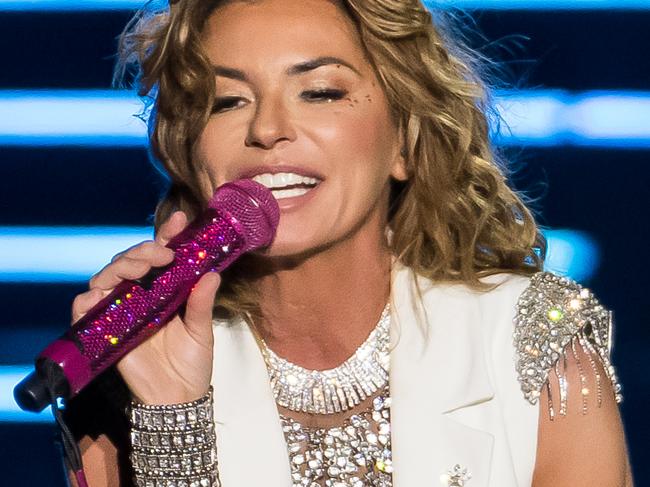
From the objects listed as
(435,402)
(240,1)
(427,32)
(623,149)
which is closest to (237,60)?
(240,1)

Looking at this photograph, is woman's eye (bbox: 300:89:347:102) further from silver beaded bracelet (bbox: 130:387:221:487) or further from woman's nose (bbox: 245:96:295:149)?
silver beaded bracelet (bbox: 130:387:221:487)

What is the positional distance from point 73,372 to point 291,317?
23.4 inches

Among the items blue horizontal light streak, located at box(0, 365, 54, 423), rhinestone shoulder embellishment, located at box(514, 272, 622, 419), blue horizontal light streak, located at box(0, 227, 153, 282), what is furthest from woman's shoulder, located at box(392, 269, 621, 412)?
blue horizontal light streak, located at box(0, 365, 54, 423)

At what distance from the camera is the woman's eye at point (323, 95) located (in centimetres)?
186

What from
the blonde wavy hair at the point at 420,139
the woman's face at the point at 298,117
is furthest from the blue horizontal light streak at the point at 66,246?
the woman's face at the point at 298,117

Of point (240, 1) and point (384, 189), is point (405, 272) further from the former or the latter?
point (240, 1)

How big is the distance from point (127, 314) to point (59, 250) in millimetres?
958

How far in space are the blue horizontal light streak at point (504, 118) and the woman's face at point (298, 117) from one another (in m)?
0.38

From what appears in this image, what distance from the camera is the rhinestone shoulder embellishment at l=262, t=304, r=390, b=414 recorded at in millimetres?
→ 1960

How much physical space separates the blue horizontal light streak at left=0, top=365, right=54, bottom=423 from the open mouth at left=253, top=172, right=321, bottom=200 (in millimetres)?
821

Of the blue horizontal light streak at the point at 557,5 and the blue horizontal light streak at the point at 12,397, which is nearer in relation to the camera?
the blue horizontal light streak at the point at 557,5

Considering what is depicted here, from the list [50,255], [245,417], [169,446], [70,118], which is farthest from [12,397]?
[169,446]

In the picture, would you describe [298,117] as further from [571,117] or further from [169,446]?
[571,117]

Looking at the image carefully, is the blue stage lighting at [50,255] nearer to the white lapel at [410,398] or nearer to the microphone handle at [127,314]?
the white lapel at [410,398]
